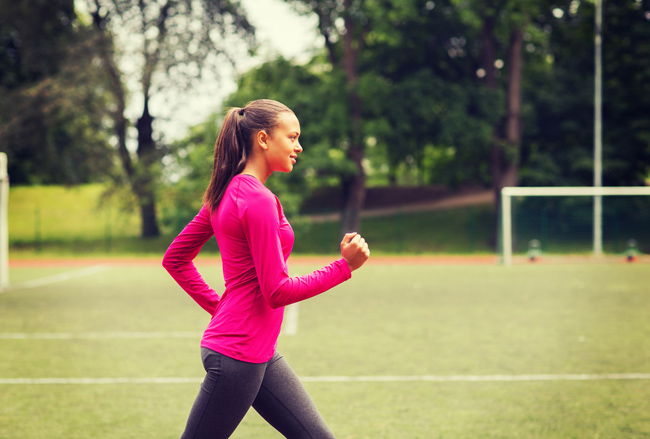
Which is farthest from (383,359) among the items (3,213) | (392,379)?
(3,213)

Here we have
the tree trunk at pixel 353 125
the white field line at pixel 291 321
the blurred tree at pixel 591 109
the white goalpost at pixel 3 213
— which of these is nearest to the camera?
the white field line at pixel 291 321

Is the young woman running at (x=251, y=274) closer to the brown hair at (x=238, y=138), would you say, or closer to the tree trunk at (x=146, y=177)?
the brown hair at (x=238, y=138)

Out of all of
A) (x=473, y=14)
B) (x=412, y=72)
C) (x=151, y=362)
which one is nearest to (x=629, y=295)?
(x=151, y=362)

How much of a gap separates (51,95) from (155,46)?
15.1ft

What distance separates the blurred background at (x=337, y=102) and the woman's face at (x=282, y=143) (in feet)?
70.9

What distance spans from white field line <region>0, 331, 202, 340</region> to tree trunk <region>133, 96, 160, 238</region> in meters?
19.1

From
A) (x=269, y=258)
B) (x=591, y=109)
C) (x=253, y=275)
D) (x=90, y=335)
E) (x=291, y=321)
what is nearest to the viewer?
(x=269, y=258)

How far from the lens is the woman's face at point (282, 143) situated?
2322mm

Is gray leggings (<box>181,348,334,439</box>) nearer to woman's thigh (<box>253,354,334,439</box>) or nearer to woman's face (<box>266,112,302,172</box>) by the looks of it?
woman's thigh (<box>253,354,334,439</box>)

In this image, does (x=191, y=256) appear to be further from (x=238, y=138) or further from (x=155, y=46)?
(x=155, y=46)

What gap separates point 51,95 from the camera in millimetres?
25469

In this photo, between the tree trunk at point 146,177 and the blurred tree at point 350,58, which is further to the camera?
the tree trunk at point 146,177

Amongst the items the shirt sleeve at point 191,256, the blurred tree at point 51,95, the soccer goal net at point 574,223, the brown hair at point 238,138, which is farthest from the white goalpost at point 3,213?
the soccer goal net at point 574,223

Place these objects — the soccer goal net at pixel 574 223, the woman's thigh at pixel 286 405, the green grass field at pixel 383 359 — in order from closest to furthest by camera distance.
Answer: the woman's thigh at pixel 286 405 < the green grass field at pixel 383 359 < the soccer goal net at pixel 574 223
